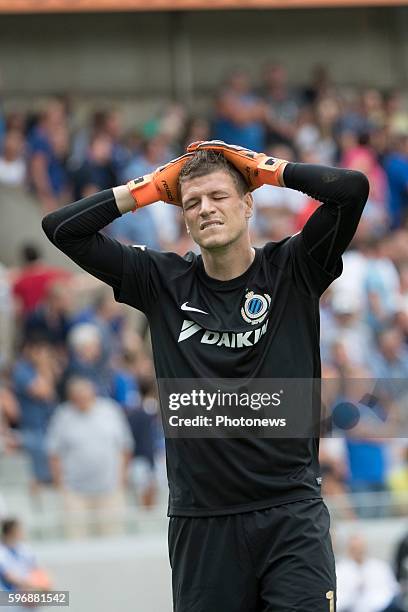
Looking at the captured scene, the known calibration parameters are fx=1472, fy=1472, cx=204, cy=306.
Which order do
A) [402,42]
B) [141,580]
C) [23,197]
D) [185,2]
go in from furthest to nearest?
[402,42] → [185,2] → [23,197] → [141,580]

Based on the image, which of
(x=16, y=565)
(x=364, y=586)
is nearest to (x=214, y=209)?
(x=16, y=565)

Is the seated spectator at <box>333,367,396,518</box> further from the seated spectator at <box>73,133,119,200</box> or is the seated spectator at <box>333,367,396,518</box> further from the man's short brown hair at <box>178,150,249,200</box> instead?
the man's short brown hair at <box>178,150,249,200</box>

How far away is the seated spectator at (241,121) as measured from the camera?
14.6 metres

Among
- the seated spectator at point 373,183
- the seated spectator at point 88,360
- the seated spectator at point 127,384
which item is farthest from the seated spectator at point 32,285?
the seated spectator at point 373,183

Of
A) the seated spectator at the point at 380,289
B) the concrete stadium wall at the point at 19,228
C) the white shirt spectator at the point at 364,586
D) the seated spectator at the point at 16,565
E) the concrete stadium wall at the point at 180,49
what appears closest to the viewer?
the seated spectator at the point at 16,565

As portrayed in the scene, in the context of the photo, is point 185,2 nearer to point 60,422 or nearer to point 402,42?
point 402,42

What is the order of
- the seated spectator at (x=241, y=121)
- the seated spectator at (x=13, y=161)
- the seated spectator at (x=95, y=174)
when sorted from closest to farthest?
the seated spectator at (x=95, y=174), the seated spectator at (x=13, y=161), the seated spectator at (x=241, y=121)

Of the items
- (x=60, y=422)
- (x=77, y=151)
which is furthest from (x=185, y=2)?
(x=60, y=422)

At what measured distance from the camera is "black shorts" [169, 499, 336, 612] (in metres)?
4.76

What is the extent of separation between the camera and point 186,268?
5.14m

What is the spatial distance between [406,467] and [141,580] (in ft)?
10.7

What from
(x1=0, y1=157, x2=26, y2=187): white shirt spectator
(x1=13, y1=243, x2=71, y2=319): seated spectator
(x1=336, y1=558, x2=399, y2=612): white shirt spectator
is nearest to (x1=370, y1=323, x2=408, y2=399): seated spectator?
(x1=336, y1=558, x2=399, y2=612): white shirt spectator

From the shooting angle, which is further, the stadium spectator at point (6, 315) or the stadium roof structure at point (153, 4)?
the stadium roof structure at point (153, 4)

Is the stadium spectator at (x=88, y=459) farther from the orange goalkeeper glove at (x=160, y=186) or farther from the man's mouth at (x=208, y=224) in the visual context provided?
the man's mouth at (x=208, y=224)
